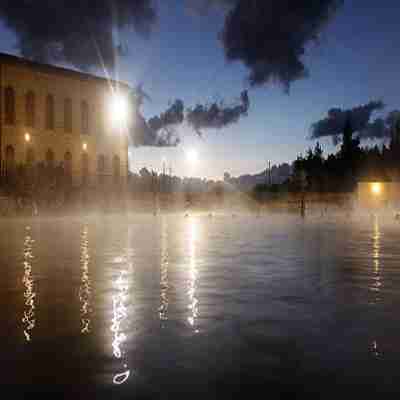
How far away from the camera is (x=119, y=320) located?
6.36 metres

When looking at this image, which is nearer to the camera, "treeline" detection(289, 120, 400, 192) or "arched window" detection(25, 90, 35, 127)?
"arched window" detection(25, 90, 35, 127)

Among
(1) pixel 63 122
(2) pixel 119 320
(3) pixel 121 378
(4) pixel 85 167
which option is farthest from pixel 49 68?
(3) pixel 121 378

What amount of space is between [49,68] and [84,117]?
6.47m

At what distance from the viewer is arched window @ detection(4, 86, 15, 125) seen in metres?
48.8

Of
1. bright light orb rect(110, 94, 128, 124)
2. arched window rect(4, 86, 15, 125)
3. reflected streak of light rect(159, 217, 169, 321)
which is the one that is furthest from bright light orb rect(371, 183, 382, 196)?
reflected streak of light rect(159, 217, 169, 321)

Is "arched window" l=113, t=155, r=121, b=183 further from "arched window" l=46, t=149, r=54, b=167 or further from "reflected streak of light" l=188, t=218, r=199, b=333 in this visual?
"reflected streak of light" l=188, t=218, r=199, b=333

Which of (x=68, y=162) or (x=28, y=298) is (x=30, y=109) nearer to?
(x=68, y=162)

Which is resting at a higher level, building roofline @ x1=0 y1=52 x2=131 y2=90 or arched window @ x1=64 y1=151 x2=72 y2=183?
building roofline @ x1=0 y1=52 x2=131 y2=90

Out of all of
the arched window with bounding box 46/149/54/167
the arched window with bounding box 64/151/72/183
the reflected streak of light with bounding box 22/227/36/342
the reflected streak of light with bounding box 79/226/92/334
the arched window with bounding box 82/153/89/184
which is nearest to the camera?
the reflected streak of light with bounding box 22/227/36/342

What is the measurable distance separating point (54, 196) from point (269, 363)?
1579 inches

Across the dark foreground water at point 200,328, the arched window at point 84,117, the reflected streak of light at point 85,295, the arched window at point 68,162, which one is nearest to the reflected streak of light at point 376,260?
the dark foreground water at point 200,328

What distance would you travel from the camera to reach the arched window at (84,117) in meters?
55.4

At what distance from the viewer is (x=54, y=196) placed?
1673 inches

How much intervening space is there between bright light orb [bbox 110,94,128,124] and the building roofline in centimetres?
172
